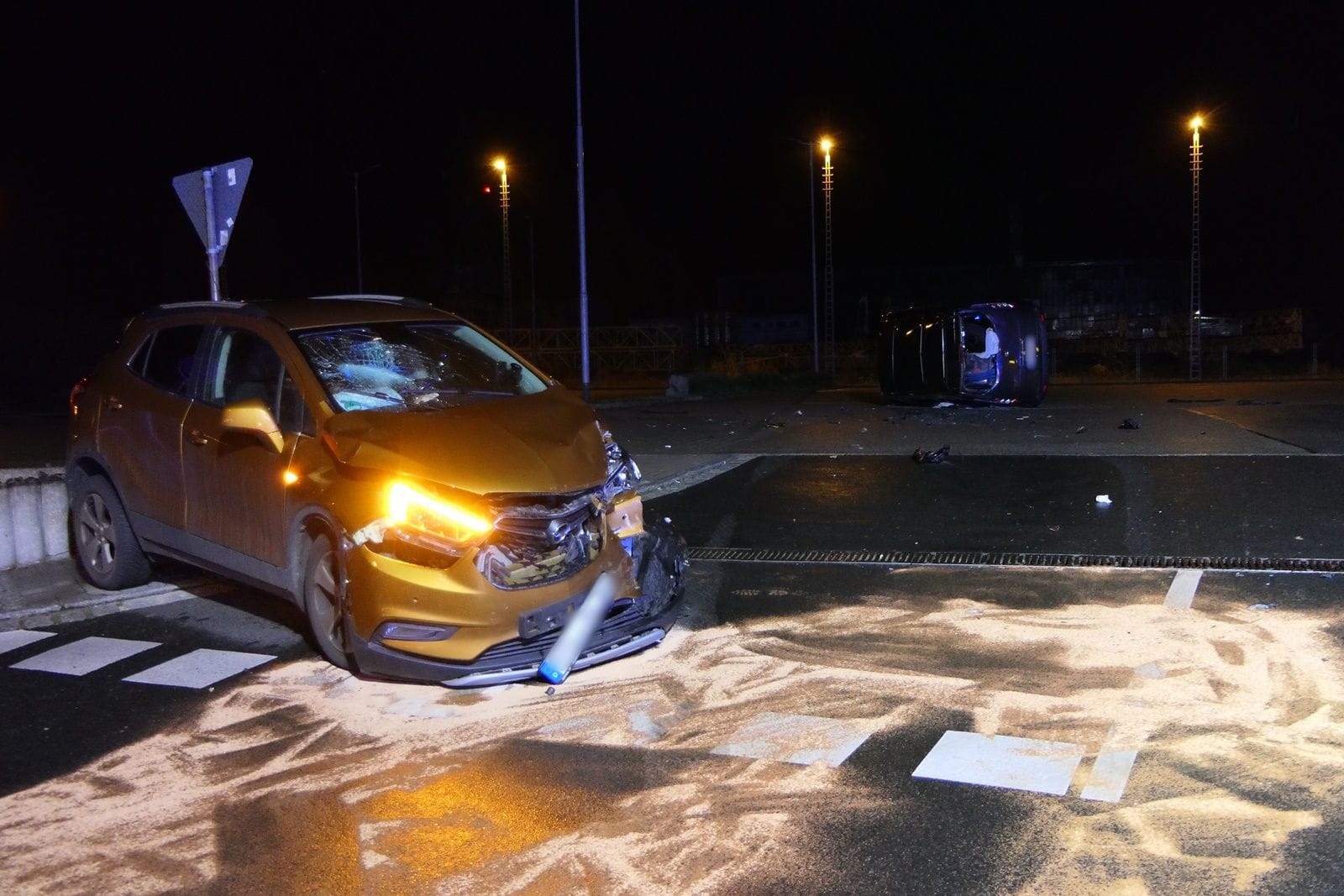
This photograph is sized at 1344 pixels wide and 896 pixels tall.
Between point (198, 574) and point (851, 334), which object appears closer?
point (198, 574)

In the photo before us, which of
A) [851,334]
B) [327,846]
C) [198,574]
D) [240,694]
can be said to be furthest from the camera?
[851,334]

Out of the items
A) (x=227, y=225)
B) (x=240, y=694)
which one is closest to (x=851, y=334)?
(x=227, y=225)

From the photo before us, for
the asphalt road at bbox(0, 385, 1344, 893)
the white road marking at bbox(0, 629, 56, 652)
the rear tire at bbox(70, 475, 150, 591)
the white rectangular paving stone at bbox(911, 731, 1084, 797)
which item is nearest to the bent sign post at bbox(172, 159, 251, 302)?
the rear tire at bbox(70, 475, 150, 591)

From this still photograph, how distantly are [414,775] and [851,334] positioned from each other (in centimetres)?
5138

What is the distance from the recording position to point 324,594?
20.2ft

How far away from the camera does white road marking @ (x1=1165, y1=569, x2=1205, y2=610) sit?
739 centimetres

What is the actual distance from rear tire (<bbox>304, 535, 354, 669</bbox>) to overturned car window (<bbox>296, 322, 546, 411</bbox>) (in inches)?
30.3

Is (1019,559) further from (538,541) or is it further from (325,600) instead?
(325,600)

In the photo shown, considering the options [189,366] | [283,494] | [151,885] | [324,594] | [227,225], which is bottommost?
[151,885]

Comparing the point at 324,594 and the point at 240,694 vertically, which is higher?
the point at 324,594

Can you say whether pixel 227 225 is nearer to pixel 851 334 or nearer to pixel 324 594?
pixel 324 594

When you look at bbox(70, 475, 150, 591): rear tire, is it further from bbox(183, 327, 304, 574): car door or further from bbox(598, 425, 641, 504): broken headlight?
bbox(598, 425, 641, 504): broken headlight

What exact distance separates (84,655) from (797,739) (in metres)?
4.10

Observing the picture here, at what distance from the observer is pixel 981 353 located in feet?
70.9
